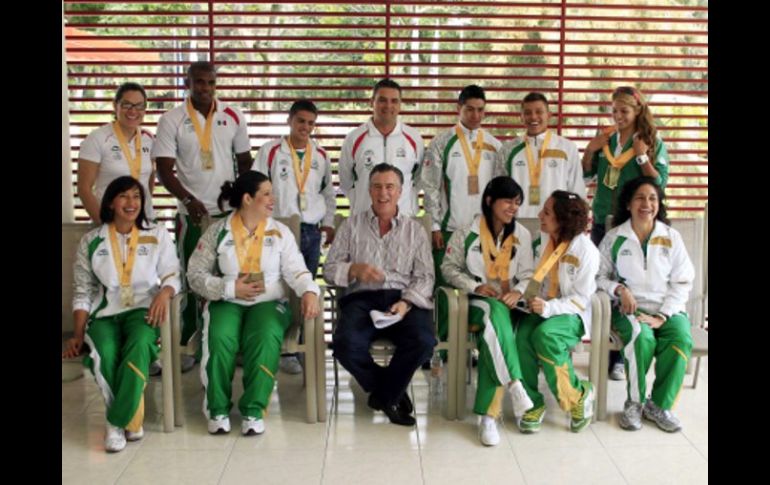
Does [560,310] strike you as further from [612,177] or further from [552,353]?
[612,177]

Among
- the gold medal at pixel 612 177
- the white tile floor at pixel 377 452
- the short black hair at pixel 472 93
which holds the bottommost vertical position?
the white tile floor at pixel 377 452

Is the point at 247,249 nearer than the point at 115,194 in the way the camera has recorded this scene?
No

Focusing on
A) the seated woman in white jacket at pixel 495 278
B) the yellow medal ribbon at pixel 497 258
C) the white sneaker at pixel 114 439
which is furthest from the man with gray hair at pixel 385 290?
the white sneaker at pixel 114 439

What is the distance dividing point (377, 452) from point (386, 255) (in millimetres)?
1174

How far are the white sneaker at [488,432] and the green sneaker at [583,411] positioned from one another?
1.41 feet

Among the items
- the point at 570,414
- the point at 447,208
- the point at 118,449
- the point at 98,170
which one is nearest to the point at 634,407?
the point at 570,414


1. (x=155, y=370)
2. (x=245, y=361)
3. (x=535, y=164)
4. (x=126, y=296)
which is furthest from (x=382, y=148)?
(x=155, y=370)

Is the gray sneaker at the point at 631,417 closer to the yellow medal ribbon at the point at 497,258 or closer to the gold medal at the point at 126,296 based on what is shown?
the yellow medal ribbon at the point at 497,258

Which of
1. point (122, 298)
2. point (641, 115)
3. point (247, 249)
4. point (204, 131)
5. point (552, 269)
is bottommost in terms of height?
point (122, 298)

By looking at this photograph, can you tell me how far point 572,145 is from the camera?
5133mm

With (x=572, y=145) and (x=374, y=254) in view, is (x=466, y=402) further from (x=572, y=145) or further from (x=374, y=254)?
(x=572, y=145)

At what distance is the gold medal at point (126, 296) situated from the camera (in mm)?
4275

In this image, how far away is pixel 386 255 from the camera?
15.3 ft
